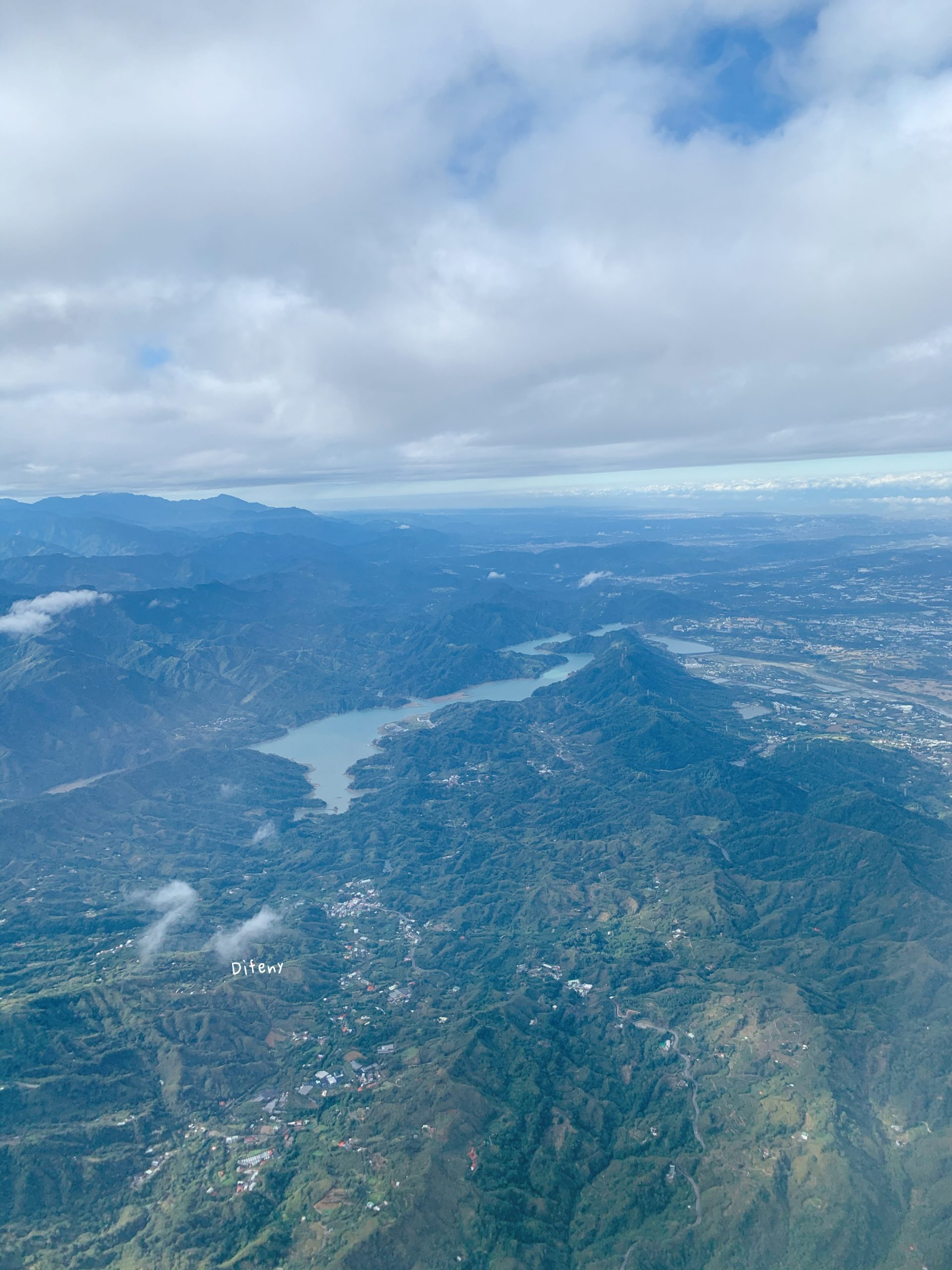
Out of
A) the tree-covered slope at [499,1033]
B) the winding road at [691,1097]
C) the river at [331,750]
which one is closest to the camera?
the winding road at [691,1097]

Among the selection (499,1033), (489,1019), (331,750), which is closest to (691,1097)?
(499,1033)

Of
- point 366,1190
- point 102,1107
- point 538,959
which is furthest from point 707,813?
point 102,1107

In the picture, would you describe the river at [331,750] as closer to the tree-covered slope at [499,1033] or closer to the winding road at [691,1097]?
the tree-covered slope at [499,1033]

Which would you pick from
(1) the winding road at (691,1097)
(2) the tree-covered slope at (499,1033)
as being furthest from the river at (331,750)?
(1) the winding road at (691,1097)

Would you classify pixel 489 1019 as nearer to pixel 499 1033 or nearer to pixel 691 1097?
pixel 499 1033

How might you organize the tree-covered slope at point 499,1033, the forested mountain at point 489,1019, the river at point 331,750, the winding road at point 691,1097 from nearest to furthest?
the winding road at point 691,1097
the tree-covered slope at point 499,1033
the forested mountain at point 489,1019
the river at point 331,750

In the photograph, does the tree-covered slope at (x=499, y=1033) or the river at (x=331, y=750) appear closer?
the tree-covered slope at (x=499, y=1033)

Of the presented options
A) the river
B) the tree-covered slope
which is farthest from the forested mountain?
the river

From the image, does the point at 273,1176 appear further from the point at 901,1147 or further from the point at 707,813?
the point at 707,813

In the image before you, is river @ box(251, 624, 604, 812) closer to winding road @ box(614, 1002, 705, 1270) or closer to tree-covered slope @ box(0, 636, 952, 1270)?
tree-covered slope @ box(0, 636, 952, 1270)

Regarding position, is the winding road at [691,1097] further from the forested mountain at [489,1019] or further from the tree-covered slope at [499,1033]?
the forested mountain at [489,1019]

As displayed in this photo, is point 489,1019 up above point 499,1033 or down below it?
above

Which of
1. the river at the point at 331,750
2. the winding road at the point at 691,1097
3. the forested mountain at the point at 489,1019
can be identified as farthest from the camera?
the river at the point at 331,750

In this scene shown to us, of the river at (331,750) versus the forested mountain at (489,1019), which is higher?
the forested mountain at (489,1019)
